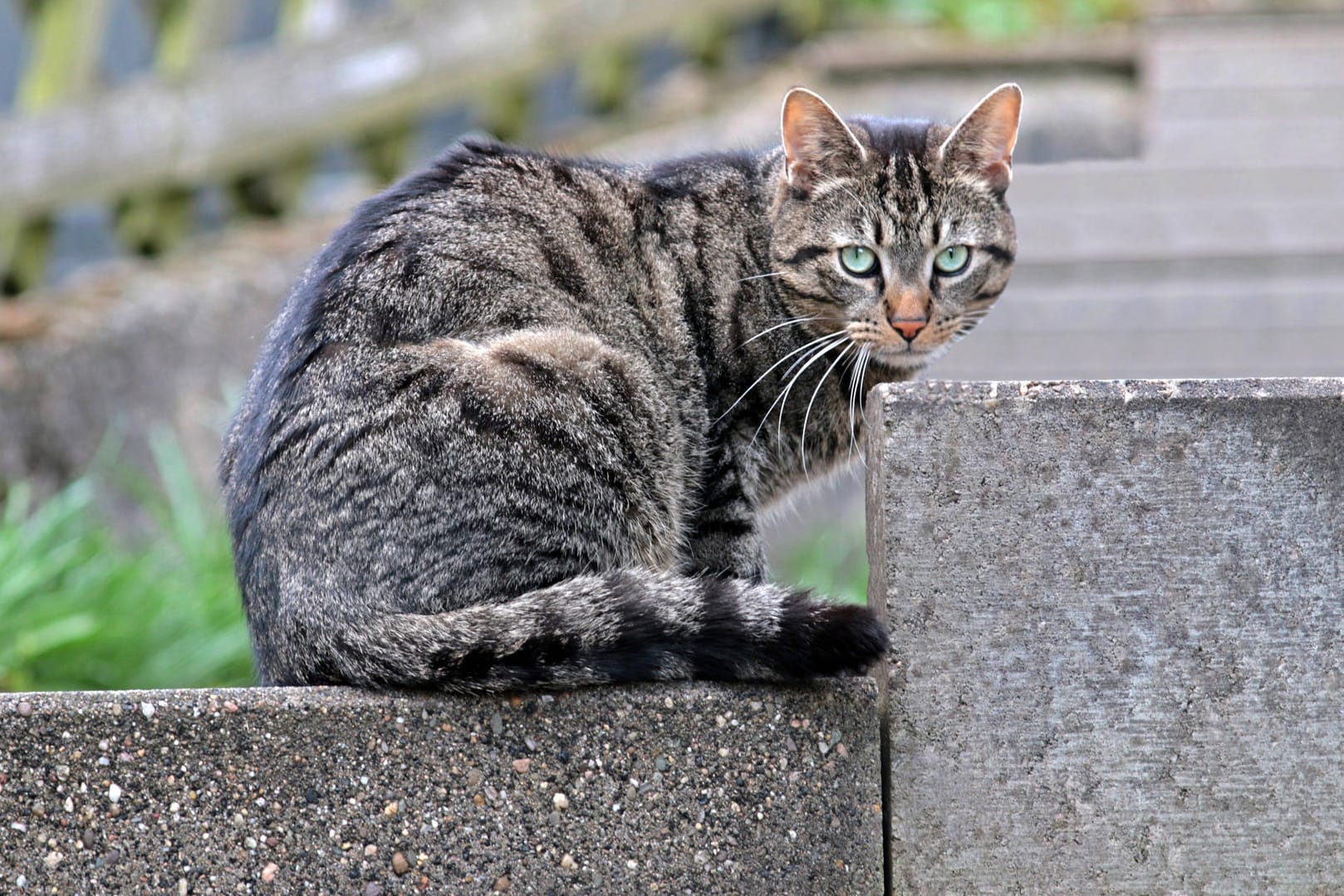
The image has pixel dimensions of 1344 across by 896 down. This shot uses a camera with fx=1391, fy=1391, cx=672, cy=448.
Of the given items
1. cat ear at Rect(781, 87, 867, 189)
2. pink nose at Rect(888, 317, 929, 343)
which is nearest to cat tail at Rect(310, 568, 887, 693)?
pink nose at Rect(888, 317, 929, 343)

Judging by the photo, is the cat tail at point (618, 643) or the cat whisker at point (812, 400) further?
the cat whisker at point (812, 400)

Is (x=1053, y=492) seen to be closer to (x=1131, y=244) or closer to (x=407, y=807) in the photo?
(x=407, y=807)

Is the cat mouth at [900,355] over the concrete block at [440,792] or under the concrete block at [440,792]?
over

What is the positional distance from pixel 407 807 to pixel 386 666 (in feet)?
0.65

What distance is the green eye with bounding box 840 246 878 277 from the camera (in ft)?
8.13

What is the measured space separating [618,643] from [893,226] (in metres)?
0.96

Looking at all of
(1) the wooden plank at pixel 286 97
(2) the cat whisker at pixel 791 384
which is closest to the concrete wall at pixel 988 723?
(2) the cat whisker at pixel 791 384

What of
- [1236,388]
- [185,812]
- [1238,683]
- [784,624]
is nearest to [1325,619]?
[1238,683]

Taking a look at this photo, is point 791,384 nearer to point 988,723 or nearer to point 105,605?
point 988,723

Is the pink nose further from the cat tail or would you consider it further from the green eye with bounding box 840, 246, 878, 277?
the cat tail

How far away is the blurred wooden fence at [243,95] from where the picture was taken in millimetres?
4227

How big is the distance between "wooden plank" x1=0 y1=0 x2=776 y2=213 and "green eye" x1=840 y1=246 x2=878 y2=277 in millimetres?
2723

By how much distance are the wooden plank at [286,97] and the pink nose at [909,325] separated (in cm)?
284

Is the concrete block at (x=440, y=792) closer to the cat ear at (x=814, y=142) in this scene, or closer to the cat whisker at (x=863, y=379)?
the cat whisker at (x=863, y=379)
